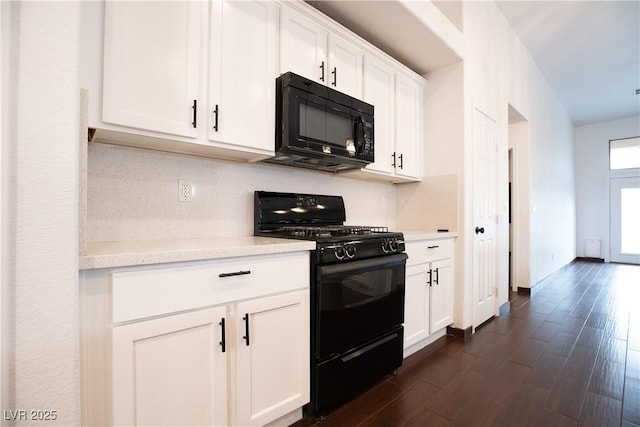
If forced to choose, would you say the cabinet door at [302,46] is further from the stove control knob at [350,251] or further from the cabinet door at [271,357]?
the cabinet door at [271,357]

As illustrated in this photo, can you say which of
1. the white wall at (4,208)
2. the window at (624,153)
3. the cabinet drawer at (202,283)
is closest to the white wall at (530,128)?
the window at (624,153)

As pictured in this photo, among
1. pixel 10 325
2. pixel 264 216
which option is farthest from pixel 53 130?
pixel 264 216

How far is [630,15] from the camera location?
342 cm

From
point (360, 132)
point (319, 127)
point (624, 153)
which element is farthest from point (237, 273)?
point (624, 153)

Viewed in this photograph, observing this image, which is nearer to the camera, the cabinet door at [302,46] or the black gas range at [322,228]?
the black gas range at [322,228]

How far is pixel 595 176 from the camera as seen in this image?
23.3 ft

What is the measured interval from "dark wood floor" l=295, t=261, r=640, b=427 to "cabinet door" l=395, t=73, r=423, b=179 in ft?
5.06

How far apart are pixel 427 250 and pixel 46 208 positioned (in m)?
2.23

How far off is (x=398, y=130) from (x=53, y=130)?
2342 millimetres

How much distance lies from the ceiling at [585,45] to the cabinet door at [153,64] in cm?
344

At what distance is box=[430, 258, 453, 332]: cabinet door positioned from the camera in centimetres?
244

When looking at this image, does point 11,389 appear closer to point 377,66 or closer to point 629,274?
point 377,66

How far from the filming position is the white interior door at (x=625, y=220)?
6.55 m

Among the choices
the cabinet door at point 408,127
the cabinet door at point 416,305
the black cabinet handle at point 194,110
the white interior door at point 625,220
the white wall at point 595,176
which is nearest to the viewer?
the black cabinet handle at point 194,110
